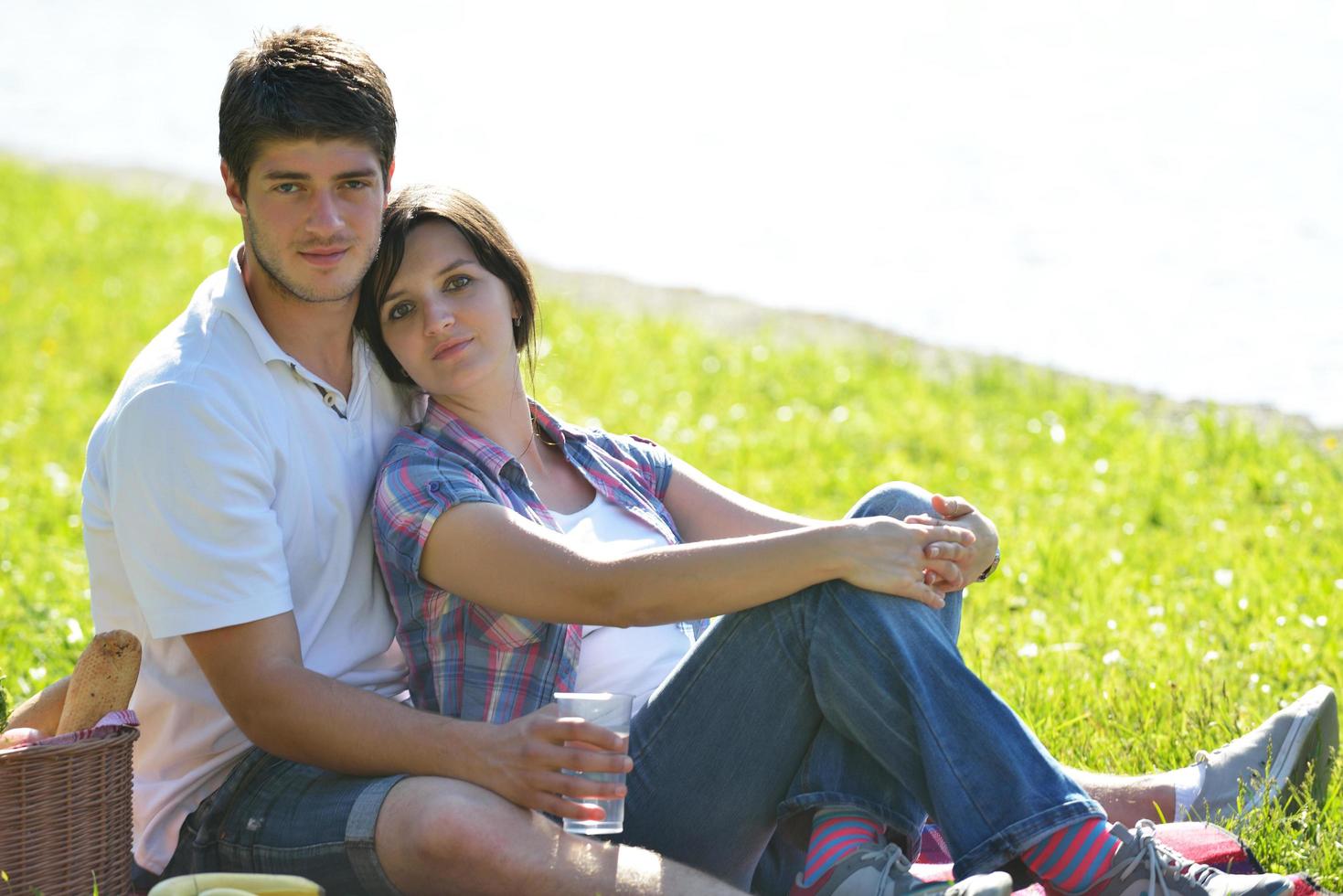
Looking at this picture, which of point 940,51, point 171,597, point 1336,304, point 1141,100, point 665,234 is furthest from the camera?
point 940,51

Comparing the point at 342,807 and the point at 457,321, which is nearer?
the point at 342,807

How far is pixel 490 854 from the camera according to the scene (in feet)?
8.40

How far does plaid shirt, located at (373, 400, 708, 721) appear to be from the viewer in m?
2.90

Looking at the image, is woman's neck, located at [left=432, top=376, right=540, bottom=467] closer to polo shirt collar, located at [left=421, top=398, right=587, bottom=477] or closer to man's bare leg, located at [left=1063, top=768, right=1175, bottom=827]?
polo shirt collar, located at [left=421, top=398, right=587, bottom=477]

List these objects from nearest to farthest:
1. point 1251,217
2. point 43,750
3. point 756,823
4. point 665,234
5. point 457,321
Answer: point 43,750 < point 756,823 < point 457,321 < point 1251,217 < point 665,234

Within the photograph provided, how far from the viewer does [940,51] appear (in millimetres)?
14422

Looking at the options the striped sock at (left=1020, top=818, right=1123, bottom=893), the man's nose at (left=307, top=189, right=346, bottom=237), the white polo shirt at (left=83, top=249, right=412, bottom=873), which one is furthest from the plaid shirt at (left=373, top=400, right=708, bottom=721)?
the striped sock at (left=1020, top=818, right=1123, bottom=893)

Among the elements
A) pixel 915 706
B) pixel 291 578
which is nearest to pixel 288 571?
pixel 291 578

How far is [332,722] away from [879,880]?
1036mm

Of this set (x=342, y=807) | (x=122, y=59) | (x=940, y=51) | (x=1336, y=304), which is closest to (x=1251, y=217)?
(x=1336, y=304)

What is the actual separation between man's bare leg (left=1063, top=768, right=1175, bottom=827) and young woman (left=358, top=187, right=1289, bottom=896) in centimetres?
64

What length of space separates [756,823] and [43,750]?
4.37ft

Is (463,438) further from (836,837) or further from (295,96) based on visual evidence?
(836,837)

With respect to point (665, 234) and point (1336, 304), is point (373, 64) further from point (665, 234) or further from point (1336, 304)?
point (665, 234)
